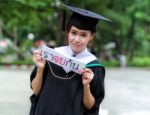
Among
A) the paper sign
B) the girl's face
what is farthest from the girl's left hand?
the girl's face

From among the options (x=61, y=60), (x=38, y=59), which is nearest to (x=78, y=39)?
(x=61, y=60)

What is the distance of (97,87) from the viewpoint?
3.82m

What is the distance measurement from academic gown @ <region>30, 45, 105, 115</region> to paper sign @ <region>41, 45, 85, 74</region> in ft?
0.19

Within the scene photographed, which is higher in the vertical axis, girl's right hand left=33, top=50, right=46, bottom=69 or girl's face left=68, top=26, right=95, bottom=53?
girl's face left=68, top=26, right=95, bottom=53

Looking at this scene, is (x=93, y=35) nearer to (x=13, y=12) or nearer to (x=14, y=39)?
(x=13, y=12)

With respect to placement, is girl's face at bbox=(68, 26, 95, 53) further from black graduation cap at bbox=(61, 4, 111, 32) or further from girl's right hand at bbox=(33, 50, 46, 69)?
girl's right hand at bbox=(33, 50, 46, 69)

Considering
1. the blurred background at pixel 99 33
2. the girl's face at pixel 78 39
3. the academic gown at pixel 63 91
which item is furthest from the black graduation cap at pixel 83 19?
the blurred background at pixel 99 33

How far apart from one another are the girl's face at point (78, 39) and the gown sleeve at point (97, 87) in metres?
0.17

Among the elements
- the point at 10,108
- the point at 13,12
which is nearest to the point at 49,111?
the point at 10,108

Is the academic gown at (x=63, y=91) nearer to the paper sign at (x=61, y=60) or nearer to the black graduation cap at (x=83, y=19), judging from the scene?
the paper sign at (x=61, y=60)

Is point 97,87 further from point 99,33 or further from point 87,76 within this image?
point 99,33

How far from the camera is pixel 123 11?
42.6 metres

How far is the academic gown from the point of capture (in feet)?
12.3

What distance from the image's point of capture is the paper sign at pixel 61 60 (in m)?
3.68
